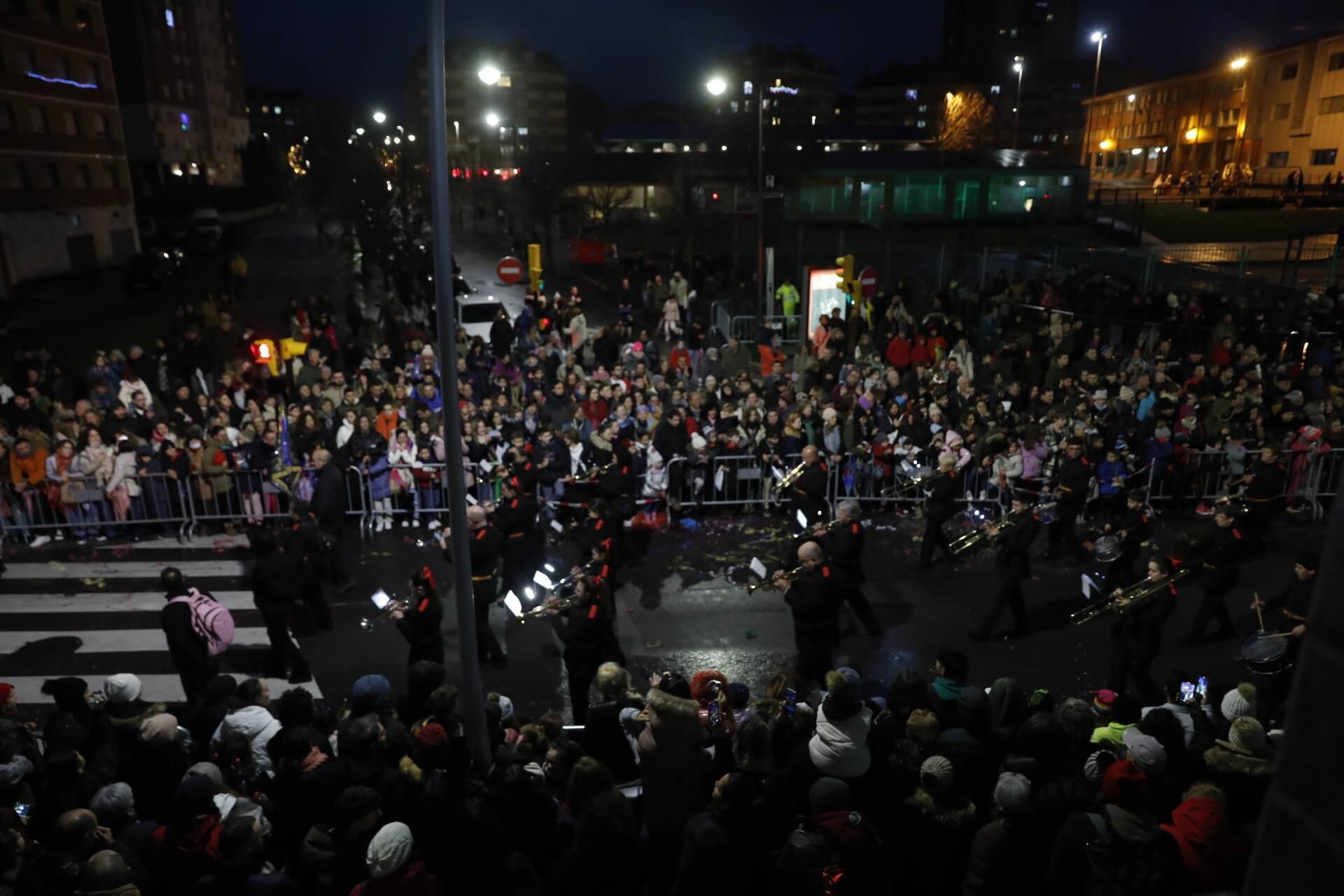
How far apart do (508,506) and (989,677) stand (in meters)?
5.01

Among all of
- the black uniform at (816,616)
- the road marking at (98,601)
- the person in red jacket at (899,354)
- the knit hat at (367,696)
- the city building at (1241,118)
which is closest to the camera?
the knit hat at (367,696)

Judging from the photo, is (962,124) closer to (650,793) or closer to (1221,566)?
(1221,566)

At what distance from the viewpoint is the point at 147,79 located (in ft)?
219

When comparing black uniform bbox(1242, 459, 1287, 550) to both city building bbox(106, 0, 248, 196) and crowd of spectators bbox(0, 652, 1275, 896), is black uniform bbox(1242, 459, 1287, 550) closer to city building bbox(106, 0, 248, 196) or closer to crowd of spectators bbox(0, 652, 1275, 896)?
crowd of spectators bbox(0, 652, 1275, 896)

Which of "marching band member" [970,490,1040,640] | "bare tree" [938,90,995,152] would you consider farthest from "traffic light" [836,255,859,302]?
"bare tree" [938,90,995,152]

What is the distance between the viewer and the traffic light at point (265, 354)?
51.9 feet

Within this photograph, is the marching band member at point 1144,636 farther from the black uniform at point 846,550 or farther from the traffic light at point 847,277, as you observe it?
the traffic light at point 847,277

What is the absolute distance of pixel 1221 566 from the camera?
812cm

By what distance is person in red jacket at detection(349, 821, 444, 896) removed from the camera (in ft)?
13.1

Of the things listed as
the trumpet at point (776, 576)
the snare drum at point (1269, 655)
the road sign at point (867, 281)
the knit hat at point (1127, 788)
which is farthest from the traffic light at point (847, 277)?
the knit hat at point (1127, 788)

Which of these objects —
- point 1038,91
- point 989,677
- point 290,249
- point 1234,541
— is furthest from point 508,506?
→ point 1038,91

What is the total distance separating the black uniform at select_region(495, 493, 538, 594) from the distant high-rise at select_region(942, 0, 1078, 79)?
11986 centimetres

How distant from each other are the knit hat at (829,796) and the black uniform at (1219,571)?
5118 millimetres

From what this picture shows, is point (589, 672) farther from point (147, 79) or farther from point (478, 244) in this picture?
point (147, 79)
